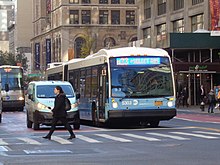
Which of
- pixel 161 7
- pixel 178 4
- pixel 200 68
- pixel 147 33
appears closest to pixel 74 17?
pixel 147 33

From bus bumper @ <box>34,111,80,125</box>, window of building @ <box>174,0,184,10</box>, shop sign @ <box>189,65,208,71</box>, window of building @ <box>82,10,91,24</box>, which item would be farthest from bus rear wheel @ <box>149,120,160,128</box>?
window of building @ <box>82,10,91,24</box>

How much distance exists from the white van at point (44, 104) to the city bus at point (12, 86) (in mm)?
22768

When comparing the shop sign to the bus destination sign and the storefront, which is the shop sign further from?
the bus destination sign

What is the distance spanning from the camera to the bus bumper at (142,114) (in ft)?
78.5

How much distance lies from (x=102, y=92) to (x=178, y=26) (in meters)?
41.5

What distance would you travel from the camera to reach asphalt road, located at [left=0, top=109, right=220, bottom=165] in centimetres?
1417

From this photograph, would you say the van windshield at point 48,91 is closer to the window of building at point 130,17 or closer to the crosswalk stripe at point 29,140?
the crosswalk stripe at point 29,140

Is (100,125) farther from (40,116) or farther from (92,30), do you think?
(92,30)

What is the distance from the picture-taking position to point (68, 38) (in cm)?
11331

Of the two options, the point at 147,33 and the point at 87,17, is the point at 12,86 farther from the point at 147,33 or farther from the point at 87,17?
the point at 87,17

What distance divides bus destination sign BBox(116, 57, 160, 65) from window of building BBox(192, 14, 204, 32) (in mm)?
35929

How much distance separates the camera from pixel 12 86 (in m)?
49.9

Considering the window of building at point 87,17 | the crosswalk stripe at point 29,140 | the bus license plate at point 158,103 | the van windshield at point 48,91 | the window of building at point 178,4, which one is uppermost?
the window of building at point 87,17

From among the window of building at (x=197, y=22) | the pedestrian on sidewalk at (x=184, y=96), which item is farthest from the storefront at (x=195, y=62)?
the window of building at (x=197, y=22)
